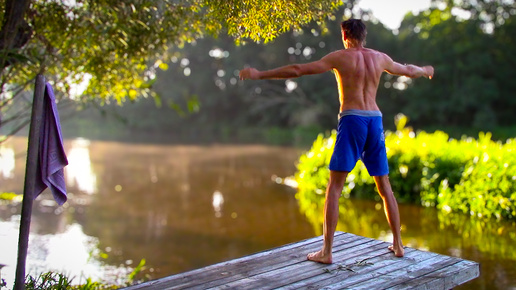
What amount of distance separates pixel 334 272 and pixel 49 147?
1.92m

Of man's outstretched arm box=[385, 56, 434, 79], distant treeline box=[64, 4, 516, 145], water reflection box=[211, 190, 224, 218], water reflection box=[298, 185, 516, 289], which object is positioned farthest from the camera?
distant treeline box=[64, 4, 516, 145]

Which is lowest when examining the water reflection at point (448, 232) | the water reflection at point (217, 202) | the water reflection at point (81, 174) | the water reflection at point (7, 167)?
the water reflection at point (448, 232)

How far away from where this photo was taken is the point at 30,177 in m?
3.26

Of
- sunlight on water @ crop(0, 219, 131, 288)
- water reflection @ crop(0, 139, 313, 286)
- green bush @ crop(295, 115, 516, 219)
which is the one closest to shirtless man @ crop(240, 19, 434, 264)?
sunlight on water @ crop(0, 219, 131, 288)

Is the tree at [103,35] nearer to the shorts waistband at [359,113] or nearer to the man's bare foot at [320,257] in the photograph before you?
the shorts waistband at [359,113]

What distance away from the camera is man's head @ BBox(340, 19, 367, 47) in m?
3.90

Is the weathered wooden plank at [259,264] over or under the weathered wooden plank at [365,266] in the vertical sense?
over

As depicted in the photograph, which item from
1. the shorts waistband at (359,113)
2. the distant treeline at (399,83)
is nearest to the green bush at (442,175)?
the shorts waistband at (359,113)

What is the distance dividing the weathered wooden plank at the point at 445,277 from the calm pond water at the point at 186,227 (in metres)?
1.95

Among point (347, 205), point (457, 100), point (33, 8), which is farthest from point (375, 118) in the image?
point (457, 100)

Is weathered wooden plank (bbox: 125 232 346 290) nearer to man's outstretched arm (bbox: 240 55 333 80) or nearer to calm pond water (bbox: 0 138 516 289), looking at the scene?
man's outstretched arm (bbox: 240 55 333 80)

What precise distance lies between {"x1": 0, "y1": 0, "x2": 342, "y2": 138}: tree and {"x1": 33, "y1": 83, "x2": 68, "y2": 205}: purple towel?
39.7 inches

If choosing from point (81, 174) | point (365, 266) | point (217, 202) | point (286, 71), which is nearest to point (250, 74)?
point (286, 71)

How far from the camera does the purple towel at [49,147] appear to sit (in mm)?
3365
